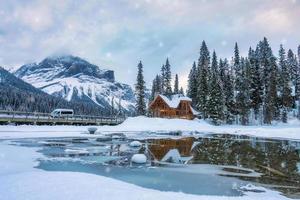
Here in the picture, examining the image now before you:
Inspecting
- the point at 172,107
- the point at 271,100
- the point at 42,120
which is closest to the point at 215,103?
the point at 172,107

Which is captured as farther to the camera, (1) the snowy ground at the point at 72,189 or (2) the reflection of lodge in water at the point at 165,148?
(2) the reflection of lodge in water at the point at 165,148

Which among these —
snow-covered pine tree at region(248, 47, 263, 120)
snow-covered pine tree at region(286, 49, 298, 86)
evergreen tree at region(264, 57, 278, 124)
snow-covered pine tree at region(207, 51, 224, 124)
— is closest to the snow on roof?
snow-covered pine tree at region(207, 51, 224, 124)

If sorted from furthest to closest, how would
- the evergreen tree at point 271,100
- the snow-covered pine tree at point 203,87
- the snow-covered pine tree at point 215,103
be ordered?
the snow-covered pine tree at point 203,87 < the evergreen tree at point 271,100 < the snow-covered pine tree at point 215,103

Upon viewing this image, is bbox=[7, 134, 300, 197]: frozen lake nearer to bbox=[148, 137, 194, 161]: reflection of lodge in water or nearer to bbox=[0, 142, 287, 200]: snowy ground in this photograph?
bbox=[0, 142, 287, 200]: snowy ground

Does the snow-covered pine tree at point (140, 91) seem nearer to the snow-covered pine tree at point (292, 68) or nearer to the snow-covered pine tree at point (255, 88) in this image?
the snow-covered pine tree at point (255, 88)

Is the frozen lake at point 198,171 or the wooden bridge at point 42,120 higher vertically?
the wooden bridge at point 42,120

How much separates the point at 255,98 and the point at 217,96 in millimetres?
15228

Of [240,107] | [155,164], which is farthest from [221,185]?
[240,107]

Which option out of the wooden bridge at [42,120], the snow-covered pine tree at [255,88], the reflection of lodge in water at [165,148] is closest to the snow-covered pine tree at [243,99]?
the snow-covered pine tree at [255,88]

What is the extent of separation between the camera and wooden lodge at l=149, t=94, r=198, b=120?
9112 cm

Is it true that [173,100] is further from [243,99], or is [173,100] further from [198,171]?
[198,171]

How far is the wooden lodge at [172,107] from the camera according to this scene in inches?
3588

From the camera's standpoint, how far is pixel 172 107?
9075cm

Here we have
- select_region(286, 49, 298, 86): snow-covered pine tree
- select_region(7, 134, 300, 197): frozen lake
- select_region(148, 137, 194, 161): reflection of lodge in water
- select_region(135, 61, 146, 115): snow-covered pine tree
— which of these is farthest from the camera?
select_region(286, 49, 298, 86): snow-covered pine tree
